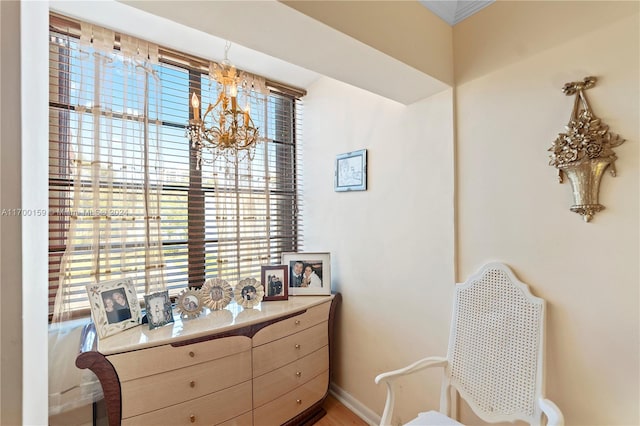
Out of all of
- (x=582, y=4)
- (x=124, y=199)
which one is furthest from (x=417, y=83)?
(x=124, y=199)

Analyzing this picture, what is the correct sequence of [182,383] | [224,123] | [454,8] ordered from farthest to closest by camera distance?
[224,123]
[454,8]
[182,383]

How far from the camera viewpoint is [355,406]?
7.32 feet

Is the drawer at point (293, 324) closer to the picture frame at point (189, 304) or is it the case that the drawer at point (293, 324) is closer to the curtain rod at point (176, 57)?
the picture frame at point (189, 304)

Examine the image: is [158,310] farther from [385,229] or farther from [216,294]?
[385,229]

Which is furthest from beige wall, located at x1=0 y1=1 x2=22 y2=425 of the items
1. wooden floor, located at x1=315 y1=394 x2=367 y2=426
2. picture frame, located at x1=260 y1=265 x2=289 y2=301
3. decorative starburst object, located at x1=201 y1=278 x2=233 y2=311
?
wooden floor, located at x1=315 y1=394 x2=367 y2=426

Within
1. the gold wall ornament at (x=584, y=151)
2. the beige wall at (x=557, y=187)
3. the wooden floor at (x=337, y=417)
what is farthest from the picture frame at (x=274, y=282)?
the gold wall ornament at (x=584, y=151)

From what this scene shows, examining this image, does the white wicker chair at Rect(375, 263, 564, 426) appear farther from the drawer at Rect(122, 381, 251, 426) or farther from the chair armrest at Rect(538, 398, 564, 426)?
the drawer at Rect(122, 381, 251, 426)

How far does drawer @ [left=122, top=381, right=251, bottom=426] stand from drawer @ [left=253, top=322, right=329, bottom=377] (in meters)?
0.14

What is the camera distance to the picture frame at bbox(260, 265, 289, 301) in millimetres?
2172

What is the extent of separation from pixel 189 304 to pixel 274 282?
24.0 inches

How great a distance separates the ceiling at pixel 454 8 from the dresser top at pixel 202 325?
1971 millimetres

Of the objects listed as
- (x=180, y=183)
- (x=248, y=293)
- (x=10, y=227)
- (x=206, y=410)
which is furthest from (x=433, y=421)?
(x=180, y=183)

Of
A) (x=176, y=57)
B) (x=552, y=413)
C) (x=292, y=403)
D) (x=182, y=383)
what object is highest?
(x=176, y=57)

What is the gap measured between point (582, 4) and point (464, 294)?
Answer: 1.40 metres
